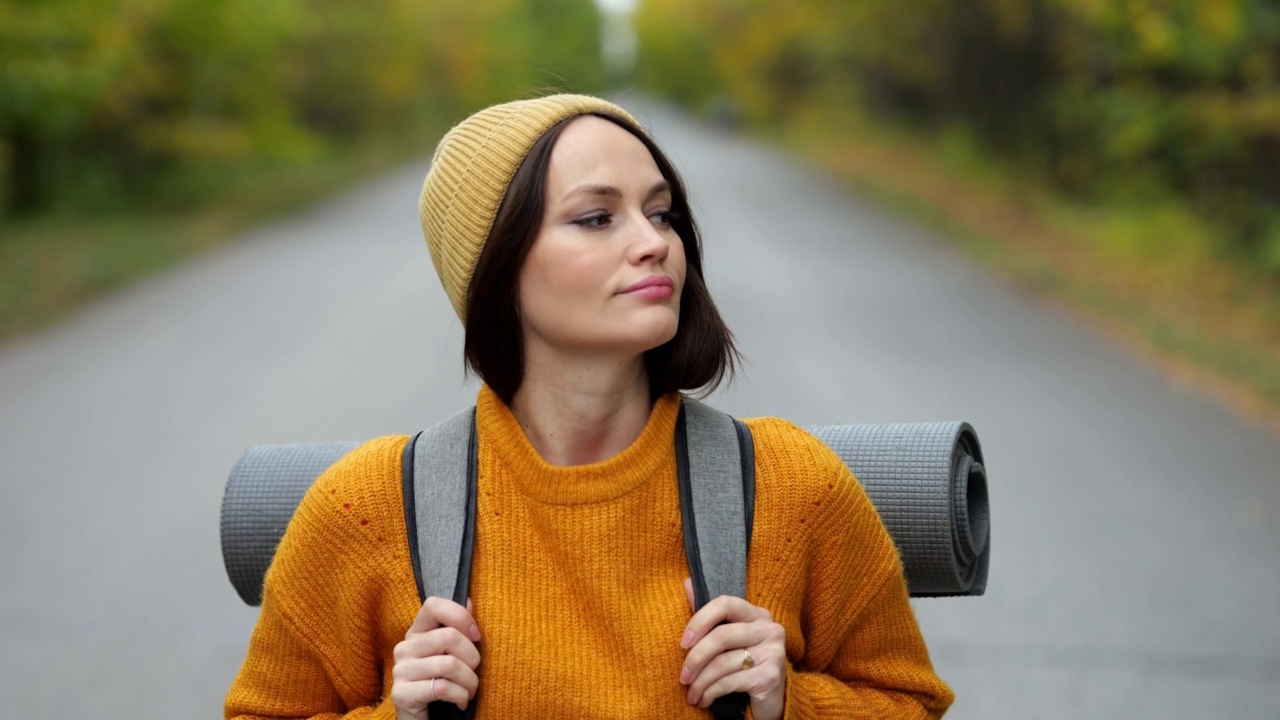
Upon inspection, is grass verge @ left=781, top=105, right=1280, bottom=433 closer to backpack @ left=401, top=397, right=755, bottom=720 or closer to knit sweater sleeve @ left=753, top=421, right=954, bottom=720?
knit sweater sleeve @ left=753, top=421, right=954, bottom=720

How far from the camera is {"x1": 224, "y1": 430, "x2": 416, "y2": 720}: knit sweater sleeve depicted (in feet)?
6.73

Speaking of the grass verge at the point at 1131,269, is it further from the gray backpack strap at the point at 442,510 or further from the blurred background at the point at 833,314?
the gray backpack strap at the point at 442,510

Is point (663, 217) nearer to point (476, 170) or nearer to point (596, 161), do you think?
point (596, 161)

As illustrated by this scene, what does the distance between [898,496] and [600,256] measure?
2.21 ft

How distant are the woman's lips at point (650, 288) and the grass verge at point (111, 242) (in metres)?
11.2

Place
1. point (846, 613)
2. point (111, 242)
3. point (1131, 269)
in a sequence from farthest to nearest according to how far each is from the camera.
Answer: point (111, 242) → point (1131, 269) → point (846, 613)

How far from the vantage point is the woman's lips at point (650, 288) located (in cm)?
206

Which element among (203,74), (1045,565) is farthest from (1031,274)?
(203,74)

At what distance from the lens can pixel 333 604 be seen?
2090mm

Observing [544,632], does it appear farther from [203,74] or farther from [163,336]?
[203,74]

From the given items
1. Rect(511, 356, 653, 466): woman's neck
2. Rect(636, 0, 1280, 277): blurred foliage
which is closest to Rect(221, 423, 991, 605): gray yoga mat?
Rect(511, 356, 653, 466): woman's neck

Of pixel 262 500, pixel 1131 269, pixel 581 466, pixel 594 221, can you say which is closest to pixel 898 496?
pixel 581 466

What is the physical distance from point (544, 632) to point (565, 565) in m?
0.09

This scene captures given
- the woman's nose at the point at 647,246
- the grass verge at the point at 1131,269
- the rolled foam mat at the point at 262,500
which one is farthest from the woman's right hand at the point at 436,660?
the grass verge at the point at 1131,269
